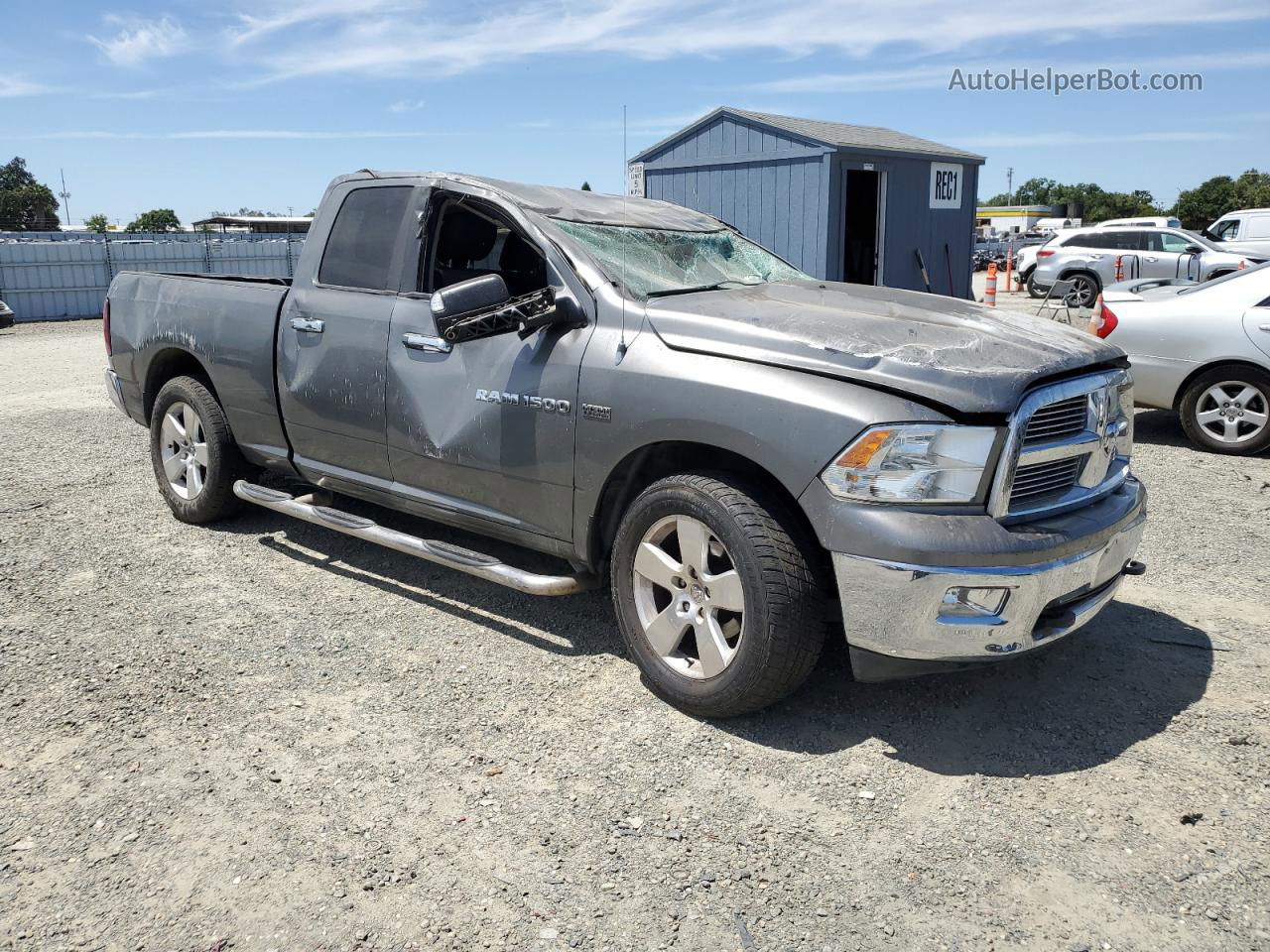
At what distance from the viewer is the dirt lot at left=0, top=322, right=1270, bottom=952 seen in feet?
8.62

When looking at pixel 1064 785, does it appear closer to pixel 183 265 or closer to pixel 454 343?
pixel 454 343

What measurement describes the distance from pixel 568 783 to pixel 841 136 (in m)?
11.0

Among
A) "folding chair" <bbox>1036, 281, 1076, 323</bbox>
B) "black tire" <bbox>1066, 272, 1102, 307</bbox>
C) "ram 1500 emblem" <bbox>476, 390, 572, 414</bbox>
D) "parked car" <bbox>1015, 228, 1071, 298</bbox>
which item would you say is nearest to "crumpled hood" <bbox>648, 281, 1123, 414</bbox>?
"ram 1500 emblem" <bbox>476, 390, 572, 414</bbox>

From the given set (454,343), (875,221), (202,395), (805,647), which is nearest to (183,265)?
(875,221)

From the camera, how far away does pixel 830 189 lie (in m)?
12.0

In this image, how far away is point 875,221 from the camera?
1327 cm

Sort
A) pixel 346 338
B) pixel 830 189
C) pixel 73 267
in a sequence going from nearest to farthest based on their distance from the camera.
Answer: pixel 346 338, pixel 830 189, pixel 73 267

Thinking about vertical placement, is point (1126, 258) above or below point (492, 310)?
above

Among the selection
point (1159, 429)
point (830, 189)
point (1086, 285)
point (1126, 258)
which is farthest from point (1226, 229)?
point (1159, 429)

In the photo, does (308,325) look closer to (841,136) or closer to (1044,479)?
(1044,479)

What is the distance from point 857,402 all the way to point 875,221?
426 inches

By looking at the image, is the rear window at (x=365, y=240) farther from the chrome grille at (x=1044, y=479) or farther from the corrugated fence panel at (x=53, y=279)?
the corrugated fence panel at (x=53, y=279)

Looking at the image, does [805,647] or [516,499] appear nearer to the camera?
[805,647]

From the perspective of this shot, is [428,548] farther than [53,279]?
No
